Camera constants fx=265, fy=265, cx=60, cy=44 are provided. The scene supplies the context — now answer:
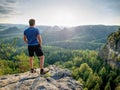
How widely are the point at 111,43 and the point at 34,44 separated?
384 feet

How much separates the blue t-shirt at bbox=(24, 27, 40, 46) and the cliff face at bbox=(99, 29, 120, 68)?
100412 millimetres

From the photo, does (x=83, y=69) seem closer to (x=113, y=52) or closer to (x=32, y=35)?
(x=113, y=52)

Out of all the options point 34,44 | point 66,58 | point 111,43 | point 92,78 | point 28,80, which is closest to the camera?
point 28,80

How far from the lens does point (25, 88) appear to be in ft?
45.8

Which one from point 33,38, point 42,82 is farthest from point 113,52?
point 42,82

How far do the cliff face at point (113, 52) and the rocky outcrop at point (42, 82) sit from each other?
99710 mm

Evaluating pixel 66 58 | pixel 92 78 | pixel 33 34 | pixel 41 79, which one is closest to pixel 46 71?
pixel 41 79

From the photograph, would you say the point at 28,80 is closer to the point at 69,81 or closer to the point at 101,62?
the point at 69,81

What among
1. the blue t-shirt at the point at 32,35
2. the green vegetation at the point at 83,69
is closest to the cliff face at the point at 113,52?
the green vegetation at the point at 83,69

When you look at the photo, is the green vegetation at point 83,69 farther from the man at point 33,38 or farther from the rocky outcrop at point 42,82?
the man at point 33,38

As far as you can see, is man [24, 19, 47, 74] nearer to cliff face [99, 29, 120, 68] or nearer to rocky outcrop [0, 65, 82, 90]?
rocky outcrop [0, 65, 82, 90]

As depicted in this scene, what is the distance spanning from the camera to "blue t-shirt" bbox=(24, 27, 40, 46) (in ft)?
52.3

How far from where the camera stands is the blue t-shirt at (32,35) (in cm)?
1593

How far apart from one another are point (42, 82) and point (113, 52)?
112 meters
